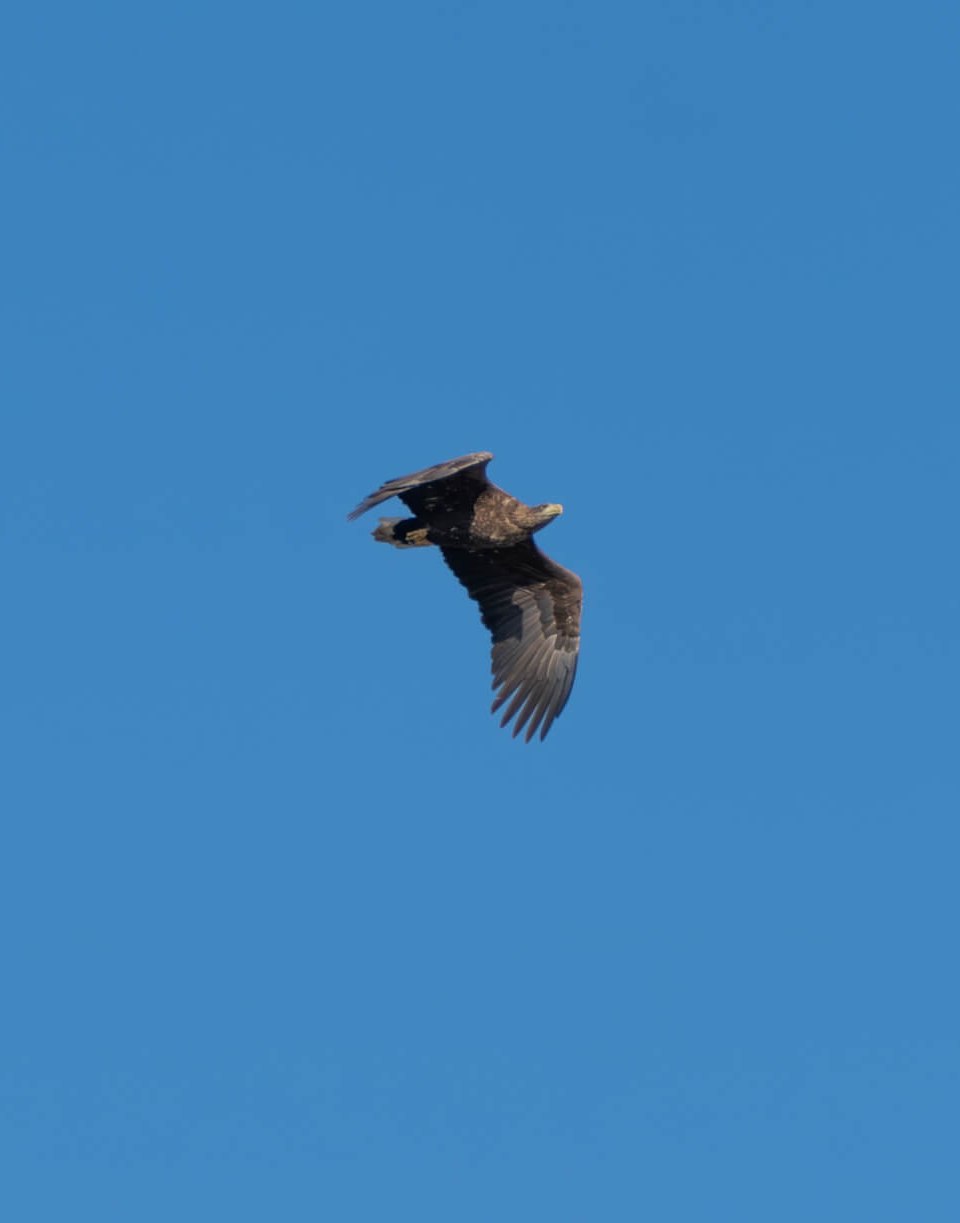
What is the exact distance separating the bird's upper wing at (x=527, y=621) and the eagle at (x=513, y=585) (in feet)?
0.04

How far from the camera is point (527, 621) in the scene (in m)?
27.1

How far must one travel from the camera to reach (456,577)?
27203 mm

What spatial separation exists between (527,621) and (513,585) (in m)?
0.50

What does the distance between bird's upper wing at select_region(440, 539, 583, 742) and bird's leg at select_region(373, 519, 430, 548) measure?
3.04 ft

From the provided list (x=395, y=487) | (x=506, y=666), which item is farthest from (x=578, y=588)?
(x=395, y=487)

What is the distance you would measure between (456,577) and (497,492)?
2.07 m

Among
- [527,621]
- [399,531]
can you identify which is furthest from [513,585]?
[399,531]

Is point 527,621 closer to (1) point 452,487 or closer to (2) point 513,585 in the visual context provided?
(2) point 513,585

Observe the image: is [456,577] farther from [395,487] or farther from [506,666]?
[395,487]

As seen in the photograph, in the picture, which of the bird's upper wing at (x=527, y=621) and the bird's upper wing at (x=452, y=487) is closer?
the bird's upper wing at (x=452, y=487)

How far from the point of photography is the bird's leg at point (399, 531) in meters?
25.7

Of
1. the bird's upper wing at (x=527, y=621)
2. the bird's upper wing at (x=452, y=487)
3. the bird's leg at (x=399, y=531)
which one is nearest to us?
the bird's upper wing at (x=452, y=487)

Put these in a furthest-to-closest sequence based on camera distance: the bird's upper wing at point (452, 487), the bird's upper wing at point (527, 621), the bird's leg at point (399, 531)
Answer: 1. the bird's upper wing at point (527, 621)
2. the bird's leg at point (399, 531)
3. the bird's upper wing at point (452, 487)

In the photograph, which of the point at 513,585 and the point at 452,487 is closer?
the point at 452,487
